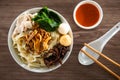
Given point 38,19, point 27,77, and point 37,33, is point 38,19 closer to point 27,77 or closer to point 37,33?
point 37,33

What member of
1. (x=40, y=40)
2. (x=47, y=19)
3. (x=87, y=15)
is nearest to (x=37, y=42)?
(x=40, y=40)

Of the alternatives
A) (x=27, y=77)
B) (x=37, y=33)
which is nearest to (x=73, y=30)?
(x=37, y=33)

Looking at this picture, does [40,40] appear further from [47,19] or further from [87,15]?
[87,15]

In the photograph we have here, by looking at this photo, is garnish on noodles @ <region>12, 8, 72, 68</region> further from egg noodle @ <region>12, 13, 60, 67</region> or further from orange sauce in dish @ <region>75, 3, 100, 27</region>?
orange sauce in dish @ <region>75, 3, 100, 27</region>

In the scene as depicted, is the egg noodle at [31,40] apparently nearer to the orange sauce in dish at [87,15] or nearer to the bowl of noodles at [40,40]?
the bowl of noodles at [40,40]

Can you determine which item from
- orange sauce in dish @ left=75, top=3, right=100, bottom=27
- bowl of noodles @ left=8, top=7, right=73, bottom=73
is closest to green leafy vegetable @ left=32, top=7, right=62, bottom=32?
bowl of noodles @ left=8, top=7, right=73, bottom=73

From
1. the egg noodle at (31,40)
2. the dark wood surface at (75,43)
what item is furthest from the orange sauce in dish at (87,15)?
the egg noodle at (31,40)
